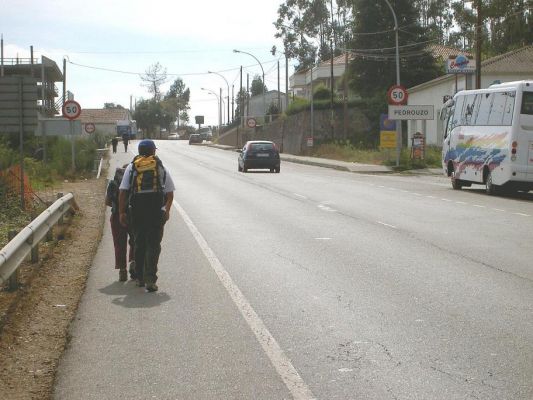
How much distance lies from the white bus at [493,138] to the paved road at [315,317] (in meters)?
9.01

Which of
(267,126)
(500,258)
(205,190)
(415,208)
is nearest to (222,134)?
(267,126)

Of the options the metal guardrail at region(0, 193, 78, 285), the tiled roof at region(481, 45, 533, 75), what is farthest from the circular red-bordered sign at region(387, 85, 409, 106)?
the metal guardrail at region(0, 193, 78, 285)

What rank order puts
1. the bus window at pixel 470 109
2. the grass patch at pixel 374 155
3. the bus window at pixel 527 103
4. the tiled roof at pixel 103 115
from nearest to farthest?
the bus window at pixel 527 103 < the bus window at pixel 470 109 < the grass patch at pixel 374 155 < the tiled roof at pixel 103 115

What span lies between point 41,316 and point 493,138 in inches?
806

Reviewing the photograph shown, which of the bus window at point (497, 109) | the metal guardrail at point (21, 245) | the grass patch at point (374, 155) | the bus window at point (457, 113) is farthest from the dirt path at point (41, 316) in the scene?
the grass patch at point (374, 155)

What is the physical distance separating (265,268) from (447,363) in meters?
5.06

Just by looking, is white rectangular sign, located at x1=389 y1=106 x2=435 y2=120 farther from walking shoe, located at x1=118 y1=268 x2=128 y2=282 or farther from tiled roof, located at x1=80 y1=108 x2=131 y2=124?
tiled roof, located at x1=80 y1=108 x2=131 y2=124

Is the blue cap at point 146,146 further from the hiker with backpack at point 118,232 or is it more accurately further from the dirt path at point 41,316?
the dirt path at point 41,316

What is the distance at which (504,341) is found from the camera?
23.3ft

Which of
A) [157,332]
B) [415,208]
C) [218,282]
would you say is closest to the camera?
[157,332]

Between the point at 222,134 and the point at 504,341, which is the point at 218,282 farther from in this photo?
the point at 222,134

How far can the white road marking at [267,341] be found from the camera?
5.77 m

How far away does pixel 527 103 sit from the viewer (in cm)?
2556

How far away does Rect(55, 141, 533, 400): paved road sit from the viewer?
5.94m
